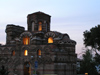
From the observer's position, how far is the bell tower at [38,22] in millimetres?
38447

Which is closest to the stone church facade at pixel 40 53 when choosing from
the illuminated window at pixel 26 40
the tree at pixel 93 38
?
the illuminated window at pixel 26 40

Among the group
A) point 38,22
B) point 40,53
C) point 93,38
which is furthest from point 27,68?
point 93,38

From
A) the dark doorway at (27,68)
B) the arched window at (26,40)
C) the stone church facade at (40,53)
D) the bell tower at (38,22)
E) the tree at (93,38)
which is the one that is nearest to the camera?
the tree at (93,38)

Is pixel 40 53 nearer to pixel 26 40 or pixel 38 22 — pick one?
pixel 26 40

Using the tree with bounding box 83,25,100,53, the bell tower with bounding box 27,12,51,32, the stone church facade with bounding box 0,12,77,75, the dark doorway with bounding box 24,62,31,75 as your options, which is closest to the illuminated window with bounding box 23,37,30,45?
the stone church facade with bounding box 0,12,77,75

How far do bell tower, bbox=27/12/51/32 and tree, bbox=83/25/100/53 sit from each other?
10.4m

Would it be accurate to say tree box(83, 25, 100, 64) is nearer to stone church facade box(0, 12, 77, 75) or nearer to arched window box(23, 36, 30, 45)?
stone church facade box(0, 12, 77, 75)

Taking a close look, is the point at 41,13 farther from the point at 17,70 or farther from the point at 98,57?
the point at 98,57

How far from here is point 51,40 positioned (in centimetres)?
3641

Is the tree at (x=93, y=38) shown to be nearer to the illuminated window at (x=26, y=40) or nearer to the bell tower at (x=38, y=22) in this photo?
the bell tower at (x=38, y=22)

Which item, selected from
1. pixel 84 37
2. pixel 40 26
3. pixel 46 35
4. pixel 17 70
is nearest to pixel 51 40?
pixel 46 35

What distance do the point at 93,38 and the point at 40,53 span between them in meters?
11.6

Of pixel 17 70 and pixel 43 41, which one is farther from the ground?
pixel 43 41

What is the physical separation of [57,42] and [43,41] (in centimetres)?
323
